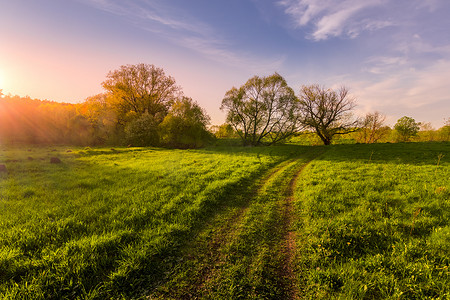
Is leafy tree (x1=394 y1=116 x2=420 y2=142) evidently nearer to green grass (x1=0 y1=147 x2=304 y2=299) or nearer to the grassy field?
the grassy field

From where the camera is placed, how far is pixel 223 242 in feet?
16.6

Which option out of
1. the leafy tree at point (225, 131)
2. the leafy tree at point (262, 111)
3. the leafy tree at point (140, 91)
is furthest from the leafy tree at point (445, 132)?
the leafy tree at point (140, 91)

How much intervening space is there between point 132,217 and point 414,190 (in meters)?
13.8

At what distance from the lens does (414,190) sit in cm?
846

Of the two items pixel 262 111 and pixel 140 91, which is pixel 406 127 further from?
pixel 140 91

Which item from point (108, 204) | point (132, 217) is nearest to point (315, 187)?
point (132, 217)

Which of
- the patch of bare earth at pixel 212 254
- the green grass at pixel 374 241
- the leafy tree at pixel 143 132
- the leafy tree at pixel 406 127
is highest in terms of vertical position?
the leafy tree at pixel 406 127

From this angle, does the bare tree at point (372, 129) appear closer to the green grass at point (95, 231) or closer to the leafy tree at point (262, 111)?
the leafy tree at point (262, 111)

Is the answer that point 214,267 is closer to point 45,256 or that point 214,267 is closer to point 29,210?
Answer: point 45,256

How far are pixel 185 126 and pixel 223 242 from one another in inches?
1278

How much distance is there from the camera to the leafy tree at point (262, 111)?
3397 centimetres

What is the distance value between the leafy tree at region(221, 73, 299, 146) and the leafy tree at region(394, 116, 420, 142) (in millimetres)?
29664

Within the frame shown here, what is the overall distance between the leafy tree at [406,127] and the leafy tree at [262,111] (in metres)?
29.7

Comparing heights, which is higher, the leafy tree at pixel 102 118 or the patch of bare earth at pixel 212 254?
the leafy tree at pixel 102 118
